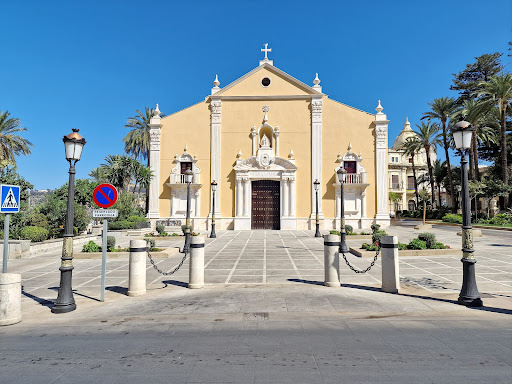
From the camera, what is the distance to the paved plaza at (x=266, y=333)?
148 inches

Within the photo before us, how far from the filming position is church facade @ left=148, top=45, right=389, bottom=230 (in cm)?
2669

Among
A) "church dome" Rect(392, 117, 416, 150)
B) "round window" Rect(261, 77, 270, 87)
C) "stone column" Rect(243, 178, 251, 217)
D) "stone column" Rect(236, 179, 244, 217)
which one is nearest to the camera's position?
"stone column" Rect(236, 179, 244, 217)

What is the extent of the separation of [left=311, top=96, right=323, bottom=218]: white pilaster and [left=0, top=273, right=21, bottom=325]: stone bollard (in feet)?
74.8

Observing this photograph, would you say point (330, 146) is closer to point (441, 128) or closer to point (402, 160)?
point (441, 128)

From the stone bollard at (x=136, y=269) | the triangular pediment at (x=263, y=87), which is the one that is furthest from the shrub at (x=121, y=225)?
the stone bollard at (x=136, y=269)

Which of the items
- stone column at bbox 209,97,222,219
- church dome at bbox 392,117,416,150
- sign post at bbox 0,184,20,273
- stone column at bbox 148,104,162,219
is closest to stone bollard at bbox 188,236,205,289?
sign post at bbox 0,184,20,273

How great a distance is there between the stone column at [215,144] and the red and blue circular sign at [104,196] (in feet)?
64.3

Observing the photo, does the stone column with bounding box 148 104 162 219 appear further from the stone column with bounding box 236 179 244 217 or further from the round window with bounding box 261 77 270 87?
the round window with bounding box 261 77 270 87

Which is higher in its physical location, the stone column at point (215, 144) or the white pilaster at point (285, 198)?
the stone column at point (215, 144)

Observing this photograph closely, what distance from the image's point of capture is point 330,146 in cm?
2730

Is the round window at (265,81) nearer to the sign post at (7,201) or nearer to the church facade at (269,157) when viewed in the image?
the church facade at (269,157)

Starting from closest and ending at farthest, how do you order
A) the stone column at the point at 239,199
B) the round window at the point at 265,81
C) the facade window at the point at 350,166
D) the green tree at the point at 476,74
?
the stone column at the point at 239,199
the facade window at the point at 350,166
the round window at the point at 265,81
the green tree at the point at 476,74

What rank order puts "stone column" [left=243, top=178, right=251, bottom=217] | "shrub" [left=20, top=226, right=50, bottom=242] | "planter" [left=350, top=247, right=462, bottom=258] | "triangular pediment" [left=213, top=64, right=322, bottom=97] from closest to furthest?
"planter" [left=350, top=247, right=462, bottom=258] → "shrub" [left=20, top=226, right=50, bottom=242] → "stone column" [left=243, top=178, right=251, bottom=217] → "triangular pediment" [left=213, top=64, right=322, bottom=97]

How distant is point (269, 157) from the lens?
26.7m
